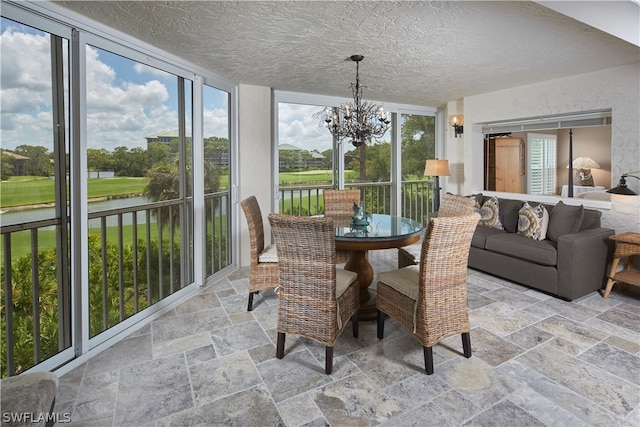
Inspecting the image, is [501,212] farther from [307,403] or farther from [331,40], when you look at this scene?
[307,403]

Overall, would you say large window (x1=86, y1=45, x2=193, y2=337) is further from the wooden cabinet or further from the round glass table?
the wooden cabinet

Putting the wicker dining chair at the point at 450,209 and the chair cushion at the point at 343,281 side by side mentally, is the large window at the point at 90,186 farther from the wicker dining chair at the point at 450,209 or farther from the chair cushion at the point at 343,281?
the wicker dining chair at the point at 450,209

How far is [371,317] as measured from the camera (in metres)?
3.04

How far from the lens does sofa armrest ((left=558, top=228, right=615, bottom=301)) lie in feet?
11.0

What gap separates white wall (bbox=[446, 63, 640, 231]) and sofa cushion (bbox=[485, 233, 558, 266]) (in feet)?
3.30

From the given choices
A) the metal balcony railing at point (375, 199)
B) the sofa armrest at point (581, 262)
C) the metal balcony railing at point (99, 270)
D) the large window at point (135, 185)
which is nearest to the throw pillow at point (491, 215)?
the sofa armrest at point (581, 262)

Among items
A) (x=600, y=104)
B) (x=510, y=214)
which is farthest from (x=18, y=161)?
(x=600, y=104)

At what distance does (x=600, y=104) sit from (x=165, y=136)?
4759 millimetres

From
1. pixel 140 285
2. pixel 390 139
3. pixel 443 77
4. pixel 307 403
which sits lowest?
pixel 307 403

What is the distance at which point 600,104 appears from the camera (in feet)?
13.0

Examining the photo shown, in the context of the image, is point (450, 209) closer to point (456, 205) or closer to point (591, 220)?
point (456, 205)

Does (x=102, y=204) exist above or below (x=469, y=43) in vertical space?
below

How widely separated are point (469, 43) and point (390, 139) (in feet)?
10.0

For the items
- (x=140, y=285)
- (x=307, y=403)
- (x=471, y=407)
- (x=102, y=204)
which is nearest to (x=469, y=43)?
(x=471, y=407)
